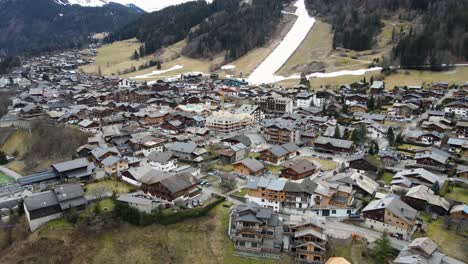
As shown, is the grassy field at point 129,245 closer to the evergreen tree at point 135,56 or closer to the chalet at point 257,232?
the chalet at point 257,232

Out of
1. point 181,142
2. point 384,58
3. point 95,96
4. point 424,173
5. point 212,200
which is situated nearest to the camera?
point 212,200

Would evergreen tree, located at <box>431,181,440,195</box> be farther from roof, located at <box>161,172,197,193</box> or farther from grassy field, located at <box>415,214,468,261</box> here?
roof, located at <box>161,172,197,193</box>

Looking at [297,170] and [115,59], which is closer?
[297,170]

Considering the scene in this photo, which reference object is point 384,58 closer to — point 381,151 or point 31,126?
point 381,151

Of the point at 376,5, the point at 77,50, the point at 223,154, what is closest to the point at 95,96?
the point at 223,154

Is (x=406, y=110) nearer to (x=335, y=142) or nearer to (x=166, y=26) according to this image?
(x=335, y=142)

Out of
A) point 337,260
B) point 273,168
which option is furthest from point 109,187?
point 337,260
